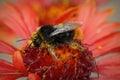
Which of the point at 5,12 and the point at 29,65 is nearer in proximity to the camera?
the point at 29,65

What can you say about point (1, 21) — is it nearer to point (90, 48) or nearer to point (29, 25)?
point (29, 25)

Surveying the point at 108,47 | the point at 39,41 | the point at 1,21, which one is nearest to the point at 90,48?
the point at 108,47

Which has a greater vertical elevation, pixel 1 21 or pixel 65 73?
pixel 1 21

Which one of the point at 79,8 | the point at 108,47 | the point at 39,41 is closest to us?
the point at 39,41

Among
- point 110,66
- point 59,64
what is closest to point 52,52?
point 59,64

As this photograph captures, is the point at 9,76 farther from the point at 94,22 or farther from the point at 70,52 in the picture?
the point at 94,22

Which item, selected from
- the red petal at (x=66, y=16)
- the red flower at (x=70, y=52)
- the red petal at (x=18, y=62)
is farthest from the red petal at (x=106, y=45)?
the red petal at (x=18, y=62)

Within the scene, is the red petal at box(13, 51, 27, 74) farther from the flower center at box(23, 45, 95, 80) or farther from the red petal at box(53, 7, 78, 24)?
the red petal at box(53, 7, 78, 24)
